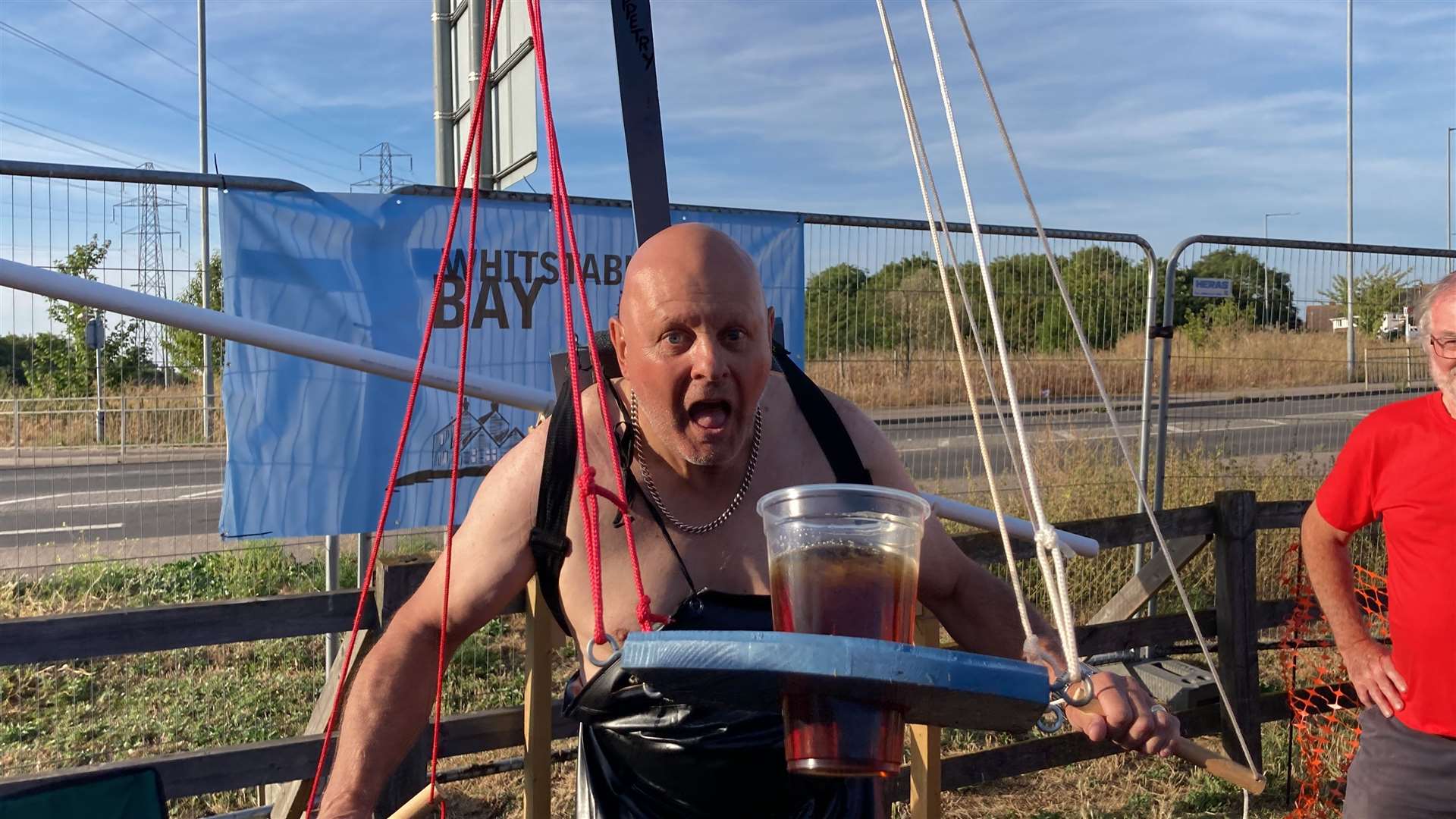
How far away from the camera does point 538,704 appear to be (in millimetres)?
3027

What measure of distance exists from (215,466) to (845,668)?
4094 mm

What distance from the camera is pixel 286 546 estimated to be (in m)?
5.37

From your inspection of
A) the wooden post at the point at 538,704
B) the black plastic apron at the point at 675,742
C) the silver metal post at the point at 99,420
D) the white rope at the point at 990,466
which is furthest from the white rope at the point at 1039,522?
the silver metal post at the point at 99,420

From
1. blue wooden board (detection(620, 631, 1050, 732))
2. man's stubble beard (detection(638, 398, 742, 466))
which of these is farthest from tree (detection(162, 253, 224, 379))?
blue wooden board (detection(620, 631, 1050, 732))

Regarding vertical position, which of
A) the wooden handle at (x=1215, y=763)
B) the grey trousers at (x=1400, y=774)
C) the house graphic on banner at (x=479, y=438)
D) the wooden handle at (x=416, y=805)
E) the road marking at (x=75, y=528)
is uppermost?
the house graphic on banner at (x=479, y=438)

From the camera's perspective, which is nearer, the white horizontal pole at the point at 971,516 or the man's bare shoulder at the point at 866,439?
the man's bare shoulder at the point at 866,439

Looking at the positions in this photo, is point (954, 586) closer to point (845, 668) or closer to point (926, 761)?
point (845, 668)

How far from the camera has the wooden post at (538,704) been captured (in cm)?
296

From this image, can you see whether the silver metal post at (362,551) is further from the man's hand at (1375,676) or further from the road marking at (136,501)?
the man's hand at (1375,676)

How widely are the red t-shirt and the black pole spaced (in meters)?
2.18

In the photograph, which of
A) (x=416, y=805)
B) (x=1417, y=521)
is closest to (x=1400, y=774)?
(x=1417, y=521)

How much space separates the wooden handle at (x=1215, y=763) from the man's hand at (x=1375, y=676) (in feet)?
6.46

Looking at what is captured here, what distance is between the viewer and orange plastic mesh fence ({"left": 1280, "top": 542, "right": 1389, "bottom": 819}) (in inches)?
179

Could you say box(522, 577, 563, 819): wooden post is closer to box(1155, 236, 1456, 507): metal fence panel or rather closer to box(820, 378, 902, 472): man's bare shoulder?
box(820, 378, 902, 472): man's bare shoulder
